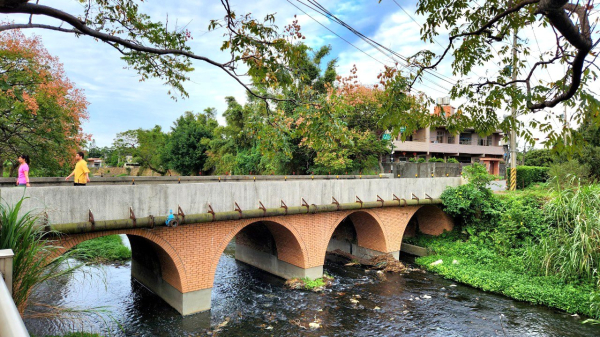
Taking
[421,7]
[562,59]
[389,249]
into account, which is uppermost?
[421,7]

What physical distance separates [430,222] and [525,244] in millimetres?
4878

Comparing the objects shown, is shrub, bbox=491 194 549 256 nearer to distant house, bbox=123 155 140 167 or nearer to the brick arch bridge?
the brick arch bridge

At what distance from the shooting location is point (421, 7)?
17.4 feet

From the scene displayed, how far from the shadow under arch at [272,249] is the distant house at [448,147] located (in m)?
18.2

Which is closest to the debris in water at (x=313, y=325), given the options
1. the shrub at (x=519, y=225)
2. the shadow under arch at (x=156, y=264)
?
the shadow under arch at (x=156, y=264)

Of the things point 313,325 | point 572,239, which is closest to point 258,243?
point 313,325

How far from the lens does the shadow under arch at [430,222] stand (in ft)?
58.5

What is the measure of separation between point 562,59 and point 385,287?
10.6m

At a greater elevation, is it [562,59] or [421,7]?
[421,7]

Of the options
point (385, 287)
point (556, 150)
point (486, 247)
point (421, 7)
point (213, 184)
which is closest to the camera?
point (556, 150)

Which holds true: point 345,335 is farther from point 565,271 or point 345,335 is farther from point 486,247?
point 486,247

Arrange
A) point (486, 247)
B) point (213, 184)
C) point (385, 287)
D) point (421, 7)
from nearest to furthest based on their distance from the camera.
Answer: point (421, 7) < point (213, 184) < point (385, 287) < point (486, 247)

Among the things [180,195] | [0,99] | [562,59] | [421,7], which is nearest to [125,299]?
[180,195]

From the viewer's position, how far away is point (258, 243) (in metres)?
15.6
